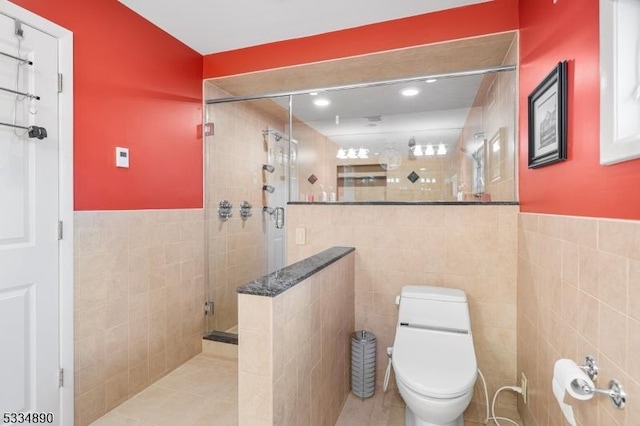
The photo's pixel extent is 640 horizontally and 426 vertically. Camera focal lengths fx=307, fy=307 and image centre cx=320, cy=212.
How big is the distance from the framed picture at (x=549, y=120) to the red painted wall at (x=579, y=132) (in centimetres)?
3

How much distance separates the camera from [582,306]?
1.06 meters

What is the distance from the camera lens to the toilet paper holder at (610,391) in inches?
31.9

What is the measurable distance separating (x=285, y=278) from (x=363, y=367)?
1.14 metres

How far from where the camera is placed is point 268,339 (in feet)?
3.62

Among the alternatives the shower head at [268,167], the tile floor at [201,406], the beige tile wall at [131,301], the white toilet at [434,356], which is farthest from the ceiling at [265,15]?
the tile floor at [201,406]

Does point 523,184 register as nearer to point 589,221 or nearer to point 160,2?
point 589,221

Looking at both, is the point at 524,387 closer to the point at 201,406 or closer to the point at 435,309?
the point at 435,309

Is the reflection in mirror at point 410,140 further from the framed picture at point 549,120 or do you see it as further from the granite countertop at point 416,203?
the framed picture at point 549,120

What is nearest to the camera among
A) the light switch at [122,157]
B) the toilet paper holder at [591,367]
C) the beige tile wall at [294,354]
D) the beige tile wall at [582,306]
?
the beige tile wall at [582,306]

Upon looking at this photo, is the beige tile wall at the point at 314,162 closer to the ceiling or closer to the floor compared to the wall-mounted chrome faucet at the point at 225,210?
closer to the ceiling

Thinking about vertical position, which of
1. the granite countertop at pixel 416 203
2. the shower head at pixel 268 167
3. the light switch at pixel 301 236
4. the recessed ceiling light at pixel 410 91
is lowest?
the light switch at pixel 301 236

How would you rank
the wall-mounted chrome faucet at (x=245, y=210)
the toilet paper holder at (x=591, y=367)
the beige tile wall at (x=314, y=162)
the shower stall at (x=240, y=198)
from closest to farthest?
the toilet paper holder at (x=591, y=367) < the shower stall at (x=240, y=198) < the beige tile wall at (x=314, y=162) < the wall-mounted chrome faucet at (x=245, y=210)

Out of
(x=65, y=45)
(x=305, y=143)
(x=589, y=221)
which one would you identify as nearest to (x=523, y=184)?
(x=589, y=221)

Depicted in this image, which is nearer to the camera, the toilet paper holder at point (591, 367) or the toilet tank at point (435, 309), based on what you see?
the toilet paper holder at point (591, 367)
